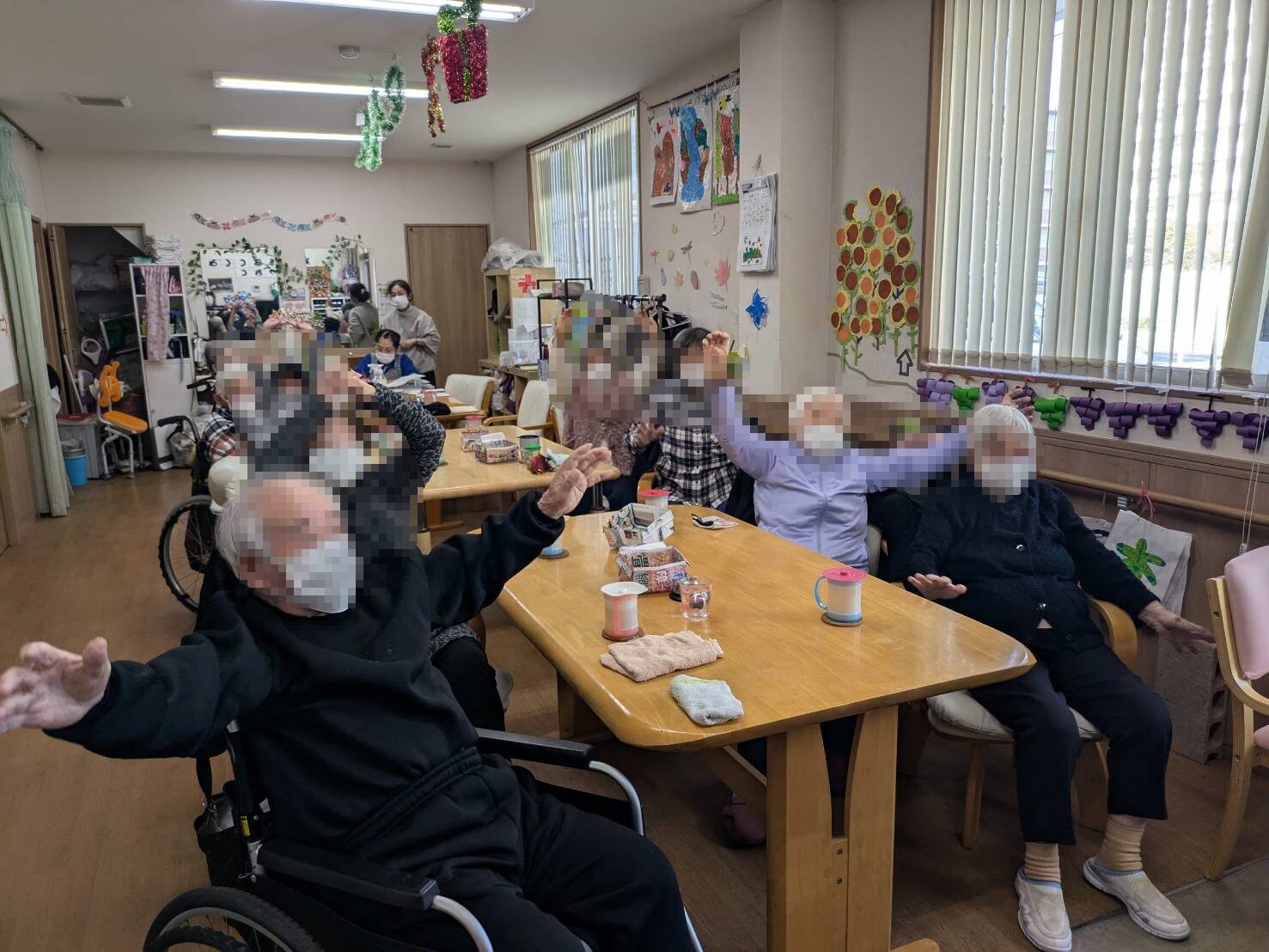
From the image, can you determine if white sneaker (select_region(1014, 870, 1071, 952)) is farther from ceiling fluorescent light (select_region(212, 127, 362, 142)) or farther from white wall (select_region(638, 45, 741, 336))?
ceiling fluorescent light (select_region(212, 127, 362, 142))

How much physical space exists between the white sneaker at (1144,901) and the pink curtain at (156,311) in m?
7.39

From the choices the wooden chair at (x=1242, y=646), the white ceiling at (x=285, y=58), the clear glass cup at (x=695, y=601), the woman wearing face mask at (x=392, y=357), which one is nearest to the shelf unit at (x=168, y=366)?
the white ceiling at (x=285, y=58)

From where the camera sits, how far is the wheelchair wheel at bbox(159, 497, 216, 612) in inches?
137

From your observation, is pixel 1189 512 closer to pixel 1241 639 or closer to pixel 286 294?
pixel 1241 639

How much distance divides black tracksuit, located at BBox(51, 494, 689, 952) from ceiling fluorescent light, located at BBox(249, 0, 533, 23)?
309cm

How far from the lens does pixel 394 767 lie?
1.17m

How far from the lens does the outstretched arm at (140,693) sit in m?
0.85

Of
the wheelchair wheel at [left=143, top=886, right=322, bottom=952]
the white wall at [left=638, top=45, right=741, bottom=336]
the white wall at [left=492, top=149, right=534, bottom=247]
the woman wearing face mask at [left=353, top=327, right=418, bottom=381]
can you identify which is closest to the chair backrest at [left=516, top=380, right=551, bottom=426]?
the woman wearing face mask at [left=353, top=327, right=418, bottom=381]

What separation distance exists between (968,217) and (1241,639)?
1.80m

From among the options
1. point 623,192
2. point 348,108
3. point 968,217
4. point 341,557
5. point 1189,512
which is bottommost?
point 1189,512

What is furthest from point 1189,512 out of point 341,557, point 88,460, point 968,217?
point 88,460

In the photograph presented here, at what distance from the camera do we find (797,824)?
4.72ft

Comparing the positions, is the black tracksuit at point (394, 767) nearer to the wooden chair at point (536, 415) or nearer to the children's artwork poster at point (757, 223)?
the children's artwork poster at point (757, 223)

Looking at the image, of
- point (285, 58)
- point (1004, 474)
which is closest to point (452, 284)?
point (285, 58)
